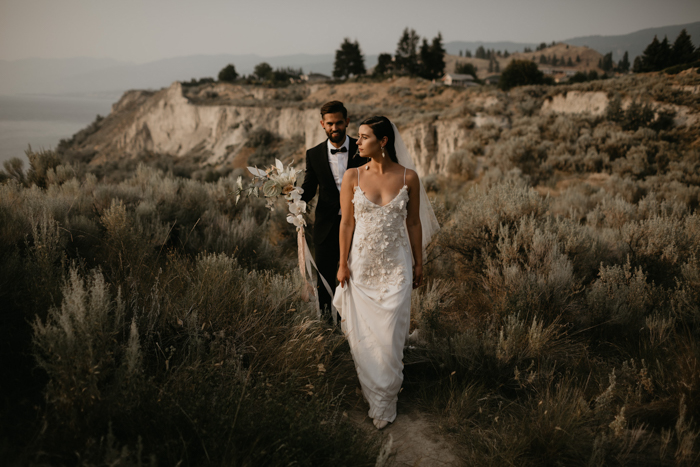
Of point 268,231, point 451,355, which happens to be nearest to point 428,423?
point 451,355

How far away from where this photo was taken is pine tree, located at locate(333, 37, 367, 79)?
60.7 m

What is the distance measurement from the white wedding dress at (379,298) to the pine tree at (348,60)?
2547 inches

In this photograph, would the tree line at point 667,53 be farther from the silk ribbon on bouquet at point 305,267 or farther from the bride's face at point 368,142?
the silk ribbon on bouquet at point 305,267

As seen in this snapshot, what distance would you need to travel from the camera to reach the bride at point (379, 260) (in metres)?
2.92

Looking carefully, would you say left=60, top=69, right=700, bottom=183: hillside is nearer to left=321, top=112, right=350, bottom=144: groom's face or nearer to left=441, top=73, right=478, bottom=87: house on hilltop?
left=321, top=112, right=350, bottom=144: groom's face

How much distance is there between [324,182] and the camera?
3.78m

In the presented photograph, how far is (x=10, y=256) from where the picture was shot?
298 centimetres

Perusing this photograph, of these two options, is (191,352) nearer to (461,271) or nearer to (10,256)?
(10,256)

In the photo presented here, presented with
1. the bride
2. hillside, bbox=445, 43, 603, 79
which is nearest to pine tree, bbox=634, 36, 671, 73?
the bride

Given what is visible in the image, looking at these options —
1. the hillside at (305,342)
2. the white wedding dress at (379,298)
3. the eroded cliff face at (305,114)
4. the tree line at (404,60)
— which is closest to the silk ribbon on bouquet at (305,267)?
the hillside at (305,342)

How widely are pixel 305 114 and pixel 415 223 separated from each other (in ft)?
122

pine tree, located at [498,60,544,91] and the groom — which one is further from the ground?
pine tree, located at [498,60,544,91]

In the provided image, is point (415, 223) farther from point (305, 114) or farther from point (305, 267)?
point (305, 114)

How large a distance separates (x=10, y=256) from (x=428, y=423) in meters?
3.62
